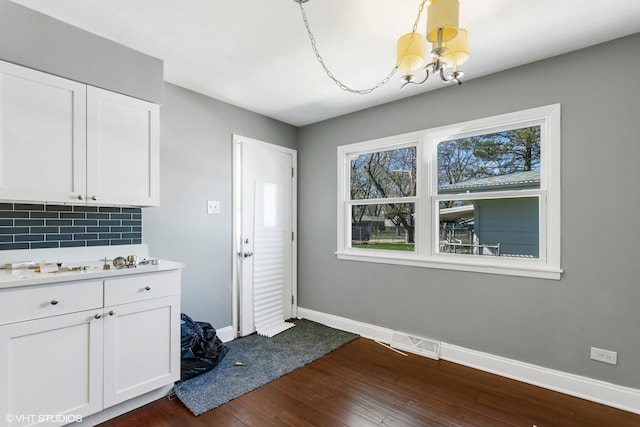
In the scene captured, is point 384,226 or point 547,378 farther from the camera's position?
point 384,226

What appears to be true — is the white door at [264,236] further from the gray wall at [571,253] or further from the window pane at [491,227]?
the window pane at [491,227]

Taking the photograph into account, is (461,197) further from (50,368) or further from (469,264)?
(50,368)

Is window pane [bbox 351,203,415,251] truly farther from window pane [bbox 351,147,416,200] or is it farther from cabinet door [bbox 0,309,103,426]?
cabinet door [bbox 0,309,103,426]

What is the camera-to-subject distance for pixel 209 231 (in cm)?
295

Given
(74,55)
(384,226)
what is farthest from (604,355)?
(74,55)

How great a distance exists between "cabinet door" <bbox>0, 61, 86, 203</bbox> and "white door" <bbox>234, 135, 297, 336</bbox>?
1418 millimetres

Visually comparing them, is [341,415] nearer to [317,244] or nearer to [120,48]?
[317,244]

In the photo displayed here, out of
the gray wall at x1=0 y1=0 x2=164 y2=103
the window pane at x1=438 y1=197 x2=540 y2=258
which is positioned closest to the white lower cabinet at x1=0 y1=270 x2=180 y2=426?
the gray wall at x1=0 y1=0 x2=164 y2=103

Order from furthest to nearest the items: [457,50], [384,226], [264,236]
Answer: [264,236], [384,226], [457,50]

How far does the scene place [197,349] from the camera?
238cm

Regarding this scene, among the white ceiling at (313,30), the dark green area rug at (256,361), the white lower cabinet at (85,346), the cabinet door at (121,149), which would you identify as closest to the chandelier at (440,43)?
the white ceiling at (313,30)

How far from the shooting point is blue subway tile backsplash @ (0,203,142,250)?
6.25ft

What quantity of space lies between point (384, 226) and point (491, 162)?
116 centimetres

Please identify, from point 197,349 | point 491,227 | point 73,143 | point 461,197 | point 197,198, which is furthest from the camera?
point 197,198
